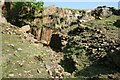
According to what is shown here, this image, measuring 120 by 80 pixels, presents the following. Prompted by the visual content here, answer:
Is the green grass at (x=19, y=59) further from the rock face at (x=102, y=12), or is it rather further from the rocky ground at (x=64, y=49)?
the rock face at (x=102, y=12)

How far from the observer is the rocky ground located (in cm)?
1333

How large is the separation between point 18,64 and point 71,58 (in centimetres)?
456

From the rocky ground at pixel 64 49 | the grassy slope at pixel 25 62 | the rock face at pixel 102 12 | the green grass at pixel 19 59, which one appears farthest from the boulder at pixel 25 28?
the rock face at pixel 102 12

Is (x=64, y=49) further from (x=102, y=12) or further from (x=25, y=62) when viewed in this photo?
(x=102, y=12)

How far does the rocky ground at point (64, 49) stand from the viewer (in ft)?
43.7

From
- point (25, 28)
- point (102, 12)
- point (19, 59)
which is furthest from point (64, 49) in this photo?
point (102, 12)

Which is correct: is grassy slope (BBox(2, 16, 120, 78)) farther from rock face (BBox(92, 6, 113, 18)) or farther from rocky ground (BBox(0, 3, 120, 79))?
rock face (BBox(92, 6, 113, 18))

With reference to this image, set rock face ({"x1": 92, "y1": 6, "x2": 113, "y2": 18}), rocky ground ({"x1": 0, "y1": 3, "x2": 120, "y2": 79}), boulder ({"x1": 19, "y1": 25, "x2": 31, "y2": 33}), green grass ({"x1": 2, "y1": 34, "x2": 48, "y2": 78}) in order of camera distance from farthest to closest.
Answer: rock face ({"x1": 92, "y1": 6, "x2": 113, "y2": 18}) < boulder ({"x1": 19, "y1": 25, "x2": 31, "y2": 33}) < rocky ground ({"x1": 0, "y1": 3, "x2": 120, "y2": 79}) < green grass ({"x1": 2, "y1": 34, "x2": 48, "y2": 78})

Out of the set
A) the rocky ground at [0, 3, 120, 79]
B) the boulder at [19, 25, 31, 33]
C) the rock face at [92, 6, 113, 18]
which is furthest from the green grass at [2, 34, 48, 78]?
the rock face at [92, 6, 113, 18]

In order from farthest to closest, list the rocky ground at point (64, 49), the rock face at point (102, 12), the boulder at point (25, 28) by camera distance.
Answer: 1. the rock face at point (102, 12)
2. the boulder at point (25, 28)
3. the rocky ground at point (64, 49)

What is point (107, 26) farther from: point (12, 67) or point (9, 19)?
point (12, 67)

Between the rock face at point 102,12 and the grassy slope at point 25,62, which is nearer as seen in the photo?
the grassy slope at point 25,62

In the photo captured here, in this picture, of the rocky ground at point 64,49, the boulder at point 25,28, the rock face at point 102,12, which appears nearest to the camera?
the rocky ground at point 64,49

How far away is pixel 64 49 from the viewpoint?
1992 cm
